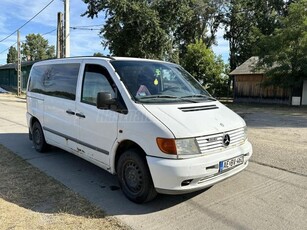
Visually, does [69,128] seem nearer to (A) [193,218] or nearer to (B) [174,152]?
(B) [174,152]

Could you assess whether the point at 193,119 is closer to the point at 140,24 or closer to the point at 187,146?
the point at 187,146

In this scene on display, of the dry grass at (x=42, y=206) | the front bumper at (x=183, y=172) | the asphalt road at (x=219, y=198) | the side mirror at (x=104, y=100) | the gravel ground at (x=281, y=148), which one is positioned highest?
the side mirror at (x=104, y=100)

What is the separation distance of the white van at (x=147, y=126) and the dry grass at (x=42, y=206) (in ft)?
2.11

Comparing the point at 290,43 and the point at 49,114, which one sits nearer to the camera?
the point at 49,114

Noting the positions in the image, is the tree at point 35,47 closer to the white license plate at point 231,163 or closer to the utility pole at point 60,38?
the utility pole at point 60,38

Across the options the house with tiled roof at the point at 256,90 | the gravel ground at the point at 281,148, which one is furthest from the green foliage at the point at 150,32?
the gravel ground at the point at 281,148

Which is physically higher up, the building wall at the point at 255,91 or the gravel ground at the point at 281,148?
the building wall at the point at 255,91

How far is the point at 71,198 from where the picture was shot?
4301 mm

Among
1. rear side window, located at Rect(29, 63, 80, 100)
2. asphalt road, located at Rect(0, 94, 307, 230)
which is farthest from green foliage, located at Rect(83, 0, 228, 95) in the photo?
asphalt road, located at Rect(0, 94, 307, 230)

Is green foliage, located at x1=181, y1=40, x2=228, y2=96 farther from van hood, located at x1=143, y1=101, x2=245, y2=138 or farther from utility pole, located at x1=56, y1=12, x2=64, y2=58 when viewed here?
van hood, located at x1=143, y1=101, x2=245, y2=138

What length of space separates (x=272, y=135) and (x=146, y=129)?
6.80m

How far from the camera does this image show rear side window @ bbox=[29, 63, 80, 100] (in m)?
5.42

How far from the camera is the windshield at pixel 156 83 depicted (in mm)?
4426

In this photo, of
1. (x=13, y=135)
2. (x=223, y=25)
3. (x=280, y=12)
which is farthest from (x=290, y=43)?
(x=223, y=25)
